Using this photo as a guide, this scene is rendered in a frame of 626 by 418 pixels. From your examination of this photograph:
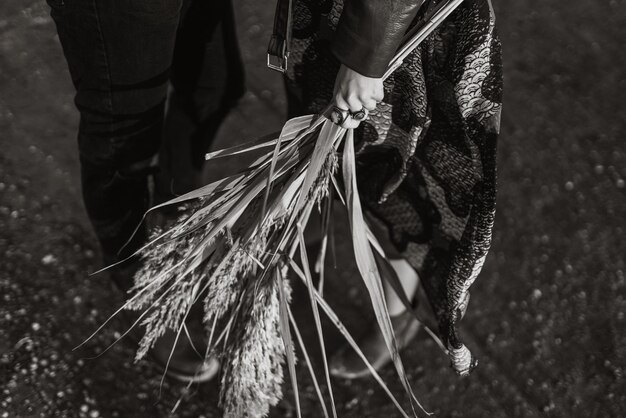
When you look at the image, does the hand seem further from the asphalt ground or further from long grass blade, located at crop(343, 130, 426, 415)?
the asphalt ground

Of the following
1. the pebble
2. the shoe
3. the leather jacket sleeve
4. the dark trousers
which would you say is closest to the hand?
the leather jacket sleeve

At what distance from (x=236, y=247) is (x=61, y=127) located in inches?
43.8

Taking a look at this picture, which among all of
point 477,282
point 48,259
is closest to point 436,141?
point 477,282

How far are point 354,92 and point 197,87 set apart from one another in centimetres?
65

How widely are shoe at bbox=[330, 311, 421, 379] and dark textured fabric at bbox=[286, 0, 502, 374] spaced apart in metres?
0.22

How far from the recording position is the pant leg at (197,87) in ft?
5.41

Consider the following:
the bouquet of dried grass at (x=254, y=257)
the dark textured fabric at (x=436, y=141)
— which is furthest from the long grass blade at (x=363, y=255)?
the dark textured fabric at (x=436, y=141)

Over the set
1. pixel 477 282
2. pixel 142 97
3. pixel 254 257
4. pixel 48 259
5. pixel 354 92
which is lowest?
pixel 48 259

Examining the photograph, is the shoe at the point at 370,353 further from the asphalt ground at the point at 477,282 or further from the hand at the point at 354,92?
the hand at the point at 354,92

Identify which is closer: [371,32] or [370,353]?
[371,32]

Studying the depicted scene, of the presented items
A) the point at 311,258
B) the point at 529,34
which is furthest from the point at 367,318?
the point at 529,34

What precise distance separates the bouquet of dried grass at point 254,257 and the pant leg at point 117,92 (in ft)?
0.74

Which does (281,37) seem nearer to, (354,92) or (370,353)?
(354,92)

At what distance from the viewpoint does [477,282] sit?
2035mm
